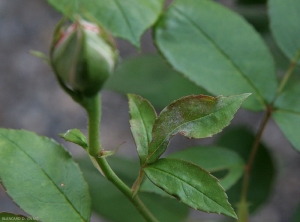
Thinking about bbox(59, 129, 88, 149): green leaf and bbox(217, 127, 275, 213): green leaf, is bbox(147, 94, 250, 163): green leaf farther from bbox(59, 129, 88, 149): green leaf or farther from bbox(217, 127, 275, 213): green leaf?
bbox(217, 127, 275, 213): green leaf

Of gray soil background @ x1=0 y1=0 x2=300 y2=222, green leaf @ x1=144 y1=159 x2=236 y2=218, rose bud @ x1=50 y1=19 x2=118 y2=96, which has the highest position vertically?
rose bud @ x1=50 y1=19 x2=118 y2=96

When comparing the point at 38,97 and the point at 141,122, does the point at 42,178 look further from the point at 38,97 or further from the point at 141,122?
the point at 38,97

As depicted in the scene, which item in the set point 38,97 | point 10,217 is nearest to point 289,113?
point 10,217

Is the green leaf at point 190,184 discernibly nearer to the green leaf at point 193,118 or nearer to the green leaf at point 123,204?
the green leaf at point 193,118

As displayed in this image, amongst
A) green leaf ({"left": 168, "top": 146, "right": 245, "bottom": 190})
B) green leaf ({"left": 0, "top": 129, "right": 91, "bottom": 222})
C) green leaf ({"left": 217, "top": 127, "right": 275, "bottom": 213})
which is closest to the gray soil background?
green leaf ({"left": 217, "top": 127, "right": 275, "bottom": 213})

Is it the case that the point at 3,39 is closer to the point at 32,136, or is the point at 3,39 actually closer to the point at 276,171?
the point at 276,171

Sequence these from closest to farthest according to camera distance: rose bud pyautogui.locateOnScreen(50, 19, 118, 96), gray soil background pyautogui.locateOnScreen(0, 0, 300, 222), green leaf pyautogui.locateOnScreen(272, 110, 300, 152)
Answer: rose bud pyautogui.locateOnScreen(50, 19, 118, 96) < green leaf pyautogui.locateOnScreen(272, 110, 300, 152) < gray soil background pyautogui.locateOnScreen(0, 0, 300, 222)

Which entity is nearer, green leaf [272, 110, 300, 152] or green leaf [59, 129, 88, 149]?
green leaf [59, 129, 88, 149]

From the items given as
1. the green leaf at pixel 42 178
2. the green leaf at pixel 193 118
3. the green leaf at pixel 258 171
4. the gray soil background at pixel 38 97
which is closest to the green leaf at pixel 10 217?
the green leaf at pixel 42 178
